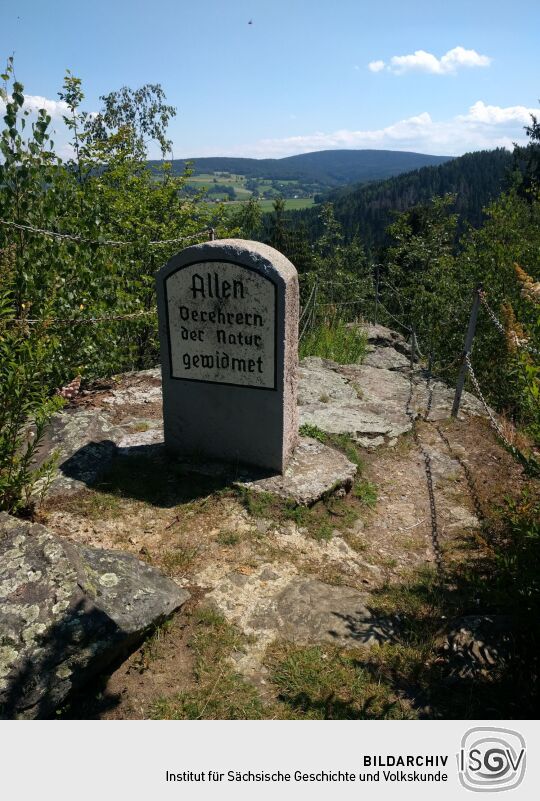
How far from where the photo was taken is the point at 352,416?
6.20m

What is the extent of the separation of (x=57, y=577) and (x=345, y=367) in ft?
20.5

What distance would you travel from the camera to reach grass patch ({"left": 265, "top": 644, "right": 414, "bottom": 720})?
250cm

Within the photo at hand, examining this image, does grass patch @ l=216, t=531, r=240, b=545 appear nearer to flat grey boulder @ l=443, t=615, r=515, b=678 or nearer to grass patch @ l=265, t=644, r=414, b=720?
grass patch @ l=265, t=644, r=414, b=720

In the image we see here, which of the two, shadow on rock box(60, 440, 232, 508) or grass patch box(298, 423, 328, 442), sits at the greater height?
grass patch box(298, 423, 328, 442)

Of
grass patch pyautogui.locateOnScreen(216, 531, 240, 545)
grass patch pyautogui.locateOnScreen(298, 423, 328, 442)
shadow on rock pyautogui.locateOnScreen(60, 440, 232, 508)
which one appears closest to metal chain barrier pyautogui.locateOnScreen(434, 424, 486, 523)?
grass patch pyautogui.locateOnScreen(298, 423, 328, 442)

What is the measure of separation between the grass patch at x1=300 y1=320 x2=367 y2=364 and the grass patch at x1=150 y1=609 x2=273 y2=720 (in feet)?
20.1

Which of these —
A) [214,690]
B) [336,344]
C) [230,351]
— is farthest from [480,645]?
[336,344]

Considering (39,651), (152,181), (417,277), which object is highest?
(152,181)

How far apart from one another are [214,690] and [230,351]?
8.99 feet

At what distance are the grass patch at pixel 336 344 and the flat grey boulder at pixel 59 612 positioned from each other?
611cm

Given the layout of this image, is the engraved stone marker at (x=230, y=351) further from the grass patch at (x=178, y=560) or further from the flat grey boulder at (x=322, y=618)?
the flat grey boulder at (x=322, y=618)

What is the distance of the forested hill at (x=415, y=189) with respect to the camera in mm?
110188
